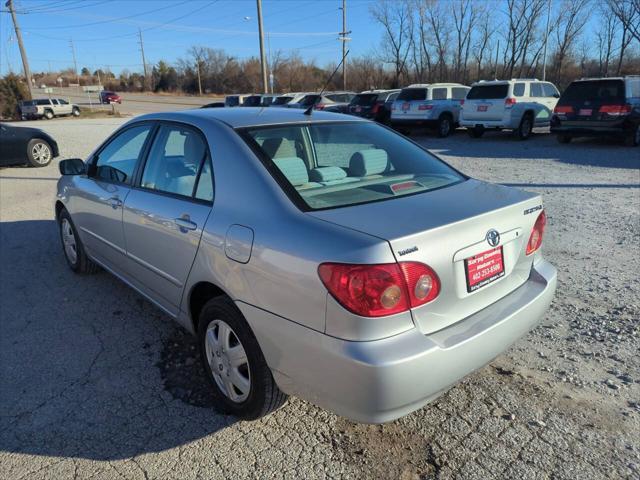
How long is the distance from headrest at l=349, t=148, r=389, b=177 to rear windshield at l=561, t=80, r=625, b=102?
12.2 metres

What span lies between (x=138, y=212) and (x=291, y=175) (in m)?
1.31

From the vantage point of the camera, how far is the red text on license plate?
2.25 metres

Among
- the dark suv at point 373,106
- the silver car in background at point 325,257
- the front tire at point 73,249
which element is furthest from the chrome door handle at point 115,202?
the dark suv at point 373,106

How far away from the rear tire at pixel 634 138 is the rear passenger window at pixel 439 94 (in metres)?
6.22

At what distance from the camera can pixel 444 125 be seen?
17.3 metres

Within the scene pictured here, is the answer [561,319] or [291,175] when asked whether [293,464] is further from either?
[561,319]

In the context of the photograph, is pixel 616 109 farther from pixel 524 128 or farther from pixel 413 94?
pixel 413 94

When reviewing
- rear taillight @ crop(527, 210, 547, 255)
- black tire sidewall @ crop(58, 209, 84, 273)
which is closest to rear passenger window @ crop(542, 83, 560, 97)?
rear taillight @ crop(527, 210, 547, 255)

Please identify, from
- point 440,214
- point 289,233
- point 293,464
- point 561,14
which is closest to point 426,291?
point 440,214

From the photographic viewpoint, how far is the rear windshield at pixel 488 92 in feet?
50.1

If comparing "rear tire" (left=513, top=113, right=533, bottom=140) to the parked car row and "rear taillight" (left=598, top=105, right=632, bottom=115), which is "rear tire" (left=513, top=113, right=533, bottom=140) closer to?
the parked car row

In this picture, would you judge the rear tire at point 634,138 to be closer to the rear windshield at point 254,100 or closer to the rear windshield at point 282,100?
the rear windshield at point 282,100

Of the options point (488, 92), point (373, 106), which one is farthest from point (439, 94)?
point (373, 106)

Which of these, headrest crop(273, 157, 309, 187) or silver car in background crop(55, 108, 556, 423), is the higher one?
headrest crop(273, 157, 309, 187)
